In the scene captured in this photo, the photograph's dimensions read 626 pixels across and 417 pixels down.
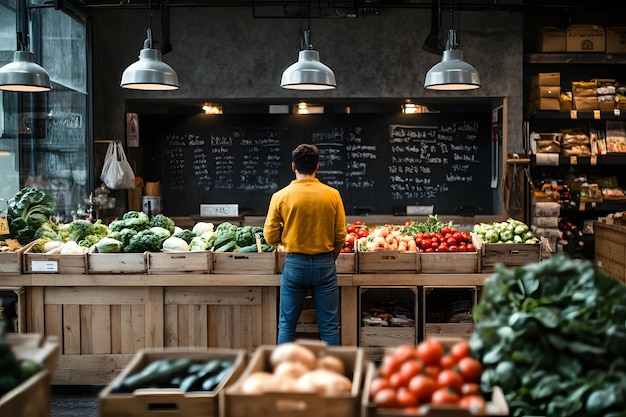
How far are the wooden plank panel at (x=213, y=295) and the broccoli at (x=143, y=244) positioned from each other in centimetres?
35

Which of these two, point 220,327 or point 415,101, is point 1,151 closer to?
point 220,327

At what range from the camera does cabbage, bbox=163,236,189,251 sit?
18.4 ft

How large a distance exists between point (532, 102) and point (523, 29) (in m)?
0.97

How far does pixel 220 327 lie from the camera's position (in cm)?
551

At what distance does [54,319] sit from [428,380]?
3.94m

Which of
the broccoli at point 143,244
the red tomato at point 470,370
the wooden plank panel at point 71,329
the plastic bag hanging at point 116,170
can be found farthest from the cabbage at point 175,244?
the red tomato at point 470,370

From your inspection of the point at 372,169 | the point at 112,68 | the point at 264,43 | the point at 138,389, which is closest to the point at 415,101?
the point at 372,169

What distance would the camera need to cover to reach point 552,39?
873 cm

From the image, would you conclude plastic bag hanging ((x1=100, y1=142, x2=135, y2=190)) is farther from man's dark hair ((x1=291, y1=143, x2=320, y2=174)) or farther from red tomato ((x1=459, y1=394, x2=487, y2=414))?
red tomato ((x1=459, y1=394, x2=487, y2=414))

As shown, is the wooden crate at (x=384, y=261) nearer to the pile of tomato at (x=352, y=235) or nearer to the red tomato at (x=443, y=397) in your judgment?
the pile of tomato at (x=352, y=235)

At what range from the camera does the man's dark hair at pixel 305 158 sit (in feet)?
16.2

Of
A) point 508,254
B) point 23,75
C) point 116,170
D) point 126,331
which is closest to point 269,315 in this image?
point 126,331

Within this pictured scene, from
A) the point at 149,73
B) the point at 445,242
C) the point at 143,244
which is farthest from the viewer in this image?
the point at 445,242

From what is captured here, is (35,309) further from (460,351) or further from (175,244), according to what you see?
(460,351)
